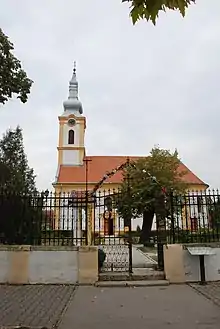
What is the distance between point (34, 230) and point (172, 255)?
4365mm

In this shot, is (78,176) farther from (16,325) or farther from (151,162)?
(16,325)

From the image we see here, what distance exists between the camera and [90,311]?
784 cm

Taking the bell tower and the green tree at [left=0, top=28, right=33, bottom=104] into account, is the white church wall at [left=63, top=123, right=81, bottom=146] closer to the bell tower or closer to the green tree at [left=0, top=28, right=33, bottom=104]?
the bell tower

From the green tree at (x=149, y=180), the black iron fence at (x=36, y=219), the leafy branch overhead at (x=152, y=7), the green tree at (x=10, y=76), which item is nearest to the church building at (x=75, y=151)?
the green tree at (x=149, y=180)

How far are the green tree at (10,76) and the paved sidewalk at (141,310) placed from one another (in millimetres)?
7533

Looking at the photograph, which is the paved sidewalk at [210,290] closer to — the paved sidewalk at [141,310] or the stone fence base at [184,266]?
the paved sidewalk at [141,310]

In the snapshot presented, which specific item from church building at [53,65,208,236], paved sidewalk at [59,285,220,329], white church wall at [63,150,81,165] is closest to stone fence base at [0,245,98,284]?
paved sidewalk at [59,285,220,329]

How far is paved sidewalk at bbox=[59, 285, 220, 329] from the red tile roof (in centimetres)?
4996

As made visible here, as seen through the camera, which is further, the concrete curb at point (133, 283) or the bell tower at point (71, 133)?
the bell tower at point (71, 133)

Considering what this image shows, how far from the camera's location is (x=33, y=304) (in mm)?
8500

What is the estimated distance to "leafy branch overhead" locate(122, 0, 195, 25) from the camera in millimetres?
2673

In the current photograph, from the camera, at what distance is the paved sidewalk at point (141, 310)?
662 cm

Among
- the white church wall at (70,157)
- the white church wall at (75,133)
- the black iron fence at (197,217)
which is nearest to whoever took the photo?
the black iron fence at (197,217)

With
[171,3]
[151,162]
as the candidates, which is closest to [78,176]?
[151,162]
